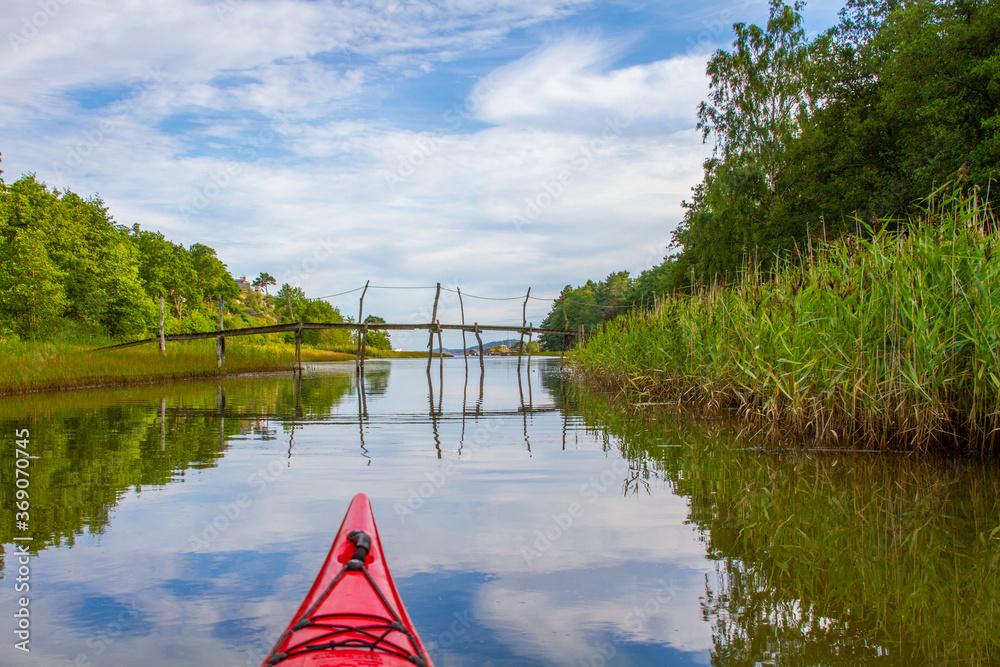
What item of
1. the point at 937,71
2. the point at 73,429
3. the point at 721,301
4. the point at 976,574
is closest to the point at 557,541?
the point at 976,574

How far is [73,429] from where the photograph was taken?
8945 mm

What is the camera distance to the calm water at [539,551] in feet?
8.98

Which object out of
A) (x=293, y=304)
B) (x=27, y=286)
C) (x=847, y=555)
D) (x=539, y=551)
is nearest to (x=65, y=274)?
(x=27, y=286)

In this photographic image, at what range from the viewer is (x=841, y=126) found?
2102 centimetres

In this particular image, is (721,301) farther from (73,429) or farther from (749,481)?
(73,429)

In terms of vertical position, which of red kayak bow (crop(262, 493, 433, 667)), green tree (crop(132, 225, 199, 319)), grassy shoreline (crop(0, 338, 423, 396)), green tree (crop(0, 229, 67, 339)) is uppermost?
green tree (crop(132, 225, 199, 319))

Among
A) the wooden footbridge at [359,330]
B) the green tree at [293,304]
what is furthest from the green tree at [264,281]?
the wooden footbridge at [359,330]

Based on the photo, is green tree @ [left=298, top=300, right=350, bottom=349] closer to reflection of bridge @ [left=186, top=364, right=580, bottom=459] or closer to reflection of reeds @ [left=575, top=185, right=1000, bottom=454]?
reflection of bridge @ [left=186, top=364, right=580, bottom=459]

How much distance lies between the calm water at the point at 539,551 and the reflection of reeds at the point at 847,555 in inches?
0.6

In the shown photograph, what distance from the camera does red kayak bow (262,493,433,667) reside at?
2.18m

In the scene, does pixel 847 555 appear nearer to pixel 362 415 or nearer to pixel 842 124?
pixel 362 415

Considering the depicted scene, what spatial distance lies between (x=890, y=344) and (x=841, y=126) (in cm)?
1827

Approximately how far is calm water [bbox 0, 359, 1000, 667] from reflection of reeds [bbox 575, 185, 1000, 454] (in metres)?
0.38

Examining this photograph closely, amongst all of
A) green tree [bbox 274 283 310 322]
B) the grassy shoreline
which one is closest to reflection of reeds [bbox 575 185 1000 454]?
the grassy shoreline
